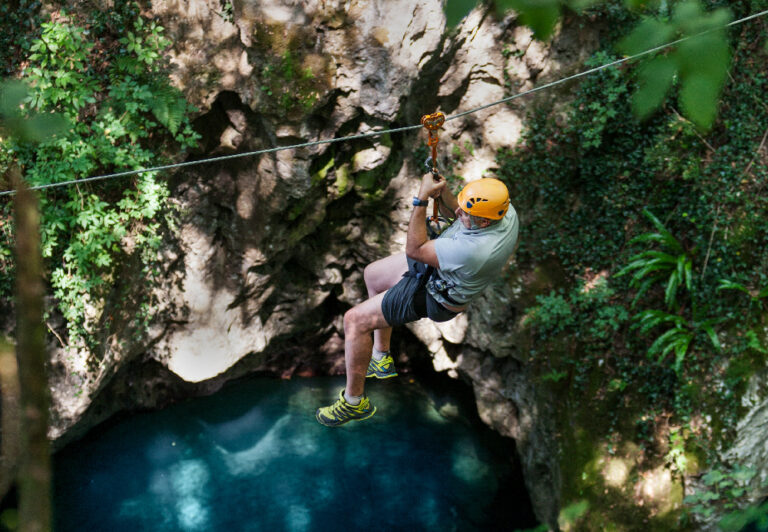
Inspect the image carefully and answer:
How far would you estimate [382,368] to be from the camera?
14.0ft

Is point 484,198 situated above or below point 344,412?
above

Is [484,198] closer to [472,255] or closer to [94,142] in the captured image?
[472,255]

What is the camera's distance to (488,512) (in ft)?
27.5

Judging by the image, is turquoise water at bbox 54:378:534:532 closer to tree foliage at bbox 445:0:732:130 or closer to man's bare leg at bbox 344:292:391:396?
man's bare leg at bbox 344:292:391:396

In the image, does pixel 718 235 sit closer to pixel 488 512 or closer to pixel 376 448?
pixel 488 512

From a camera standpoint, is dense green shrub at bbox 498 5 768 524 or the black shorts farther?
dense green shrub at bbox 498 5 768 524

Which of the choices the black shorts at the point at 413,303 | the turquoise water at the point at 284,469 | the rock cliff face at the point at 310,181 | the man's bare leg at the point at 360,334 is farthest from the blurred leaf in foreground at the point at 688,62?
the turquoise water at the point at 284,469

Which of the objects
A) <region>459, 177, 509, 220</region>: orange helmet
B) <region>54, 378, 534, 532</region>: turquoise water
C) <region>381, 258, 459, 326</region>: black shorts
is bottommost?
<region>54, 378, 534, 532</region>: turquoise water

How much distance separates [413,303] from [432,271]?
0.79 ft

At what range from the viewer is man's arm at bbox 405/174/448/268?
11.0ft

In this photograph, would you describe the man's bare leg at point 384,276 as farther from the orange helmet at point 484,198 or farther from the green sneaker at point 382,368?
the orange helmet at point 484,198

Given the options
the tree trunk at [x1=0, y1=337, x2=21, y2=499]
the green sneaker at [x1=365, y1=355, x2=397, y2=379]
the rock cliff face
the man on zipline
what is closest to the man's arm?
the man on zipline

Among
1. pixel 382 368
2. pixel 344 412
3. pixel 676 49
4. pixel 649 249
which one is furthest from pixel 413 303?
pixel 649 249

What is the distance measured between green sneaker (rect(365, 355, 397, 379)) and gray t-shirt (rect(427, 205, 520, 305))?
0.99 m
